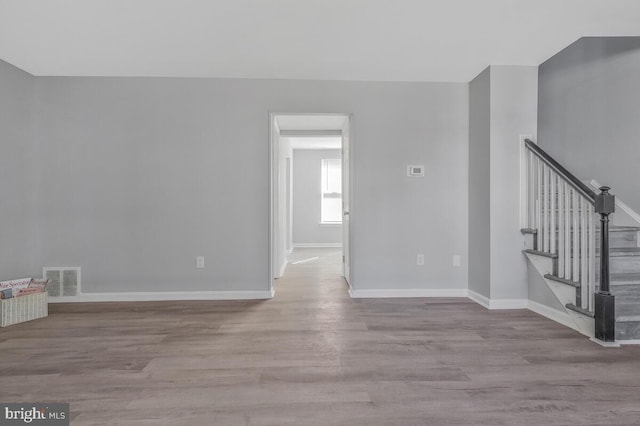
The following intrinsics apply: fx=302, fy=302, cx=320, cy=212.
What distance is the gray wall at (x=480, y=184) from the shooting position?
10.1 feet

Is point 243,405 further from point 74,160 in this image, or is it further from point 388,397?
point 74,160

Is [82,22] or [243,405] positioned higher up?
[82,22]

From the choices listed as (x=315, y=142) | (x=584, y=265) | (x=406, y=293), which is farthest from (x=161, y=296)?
(x=315, y=142)

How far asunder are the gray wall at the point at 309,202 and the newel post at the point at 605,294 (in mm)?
6043

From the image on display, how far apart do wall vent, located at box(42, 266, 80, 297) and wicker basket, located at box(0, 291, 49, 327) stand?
35 centimetres

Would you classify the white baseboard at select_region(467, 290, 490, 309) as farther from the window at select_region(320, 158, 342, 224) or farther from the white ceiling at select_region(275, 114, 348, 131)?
the window at select_region(320, 158, 342, 224)

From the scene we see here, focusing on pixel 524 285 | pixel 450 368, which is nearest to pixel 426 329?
pixel 450 368

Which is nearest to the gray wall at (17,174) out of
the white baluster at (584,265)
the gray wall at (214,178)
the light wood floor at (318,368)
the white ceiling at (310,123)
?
the gray wall at (214,178)

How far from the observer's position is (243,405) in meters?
1.53

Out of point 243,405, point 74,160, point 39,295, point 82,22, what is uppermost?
point 82,22

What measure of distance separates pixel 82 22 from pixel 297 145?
5.43m

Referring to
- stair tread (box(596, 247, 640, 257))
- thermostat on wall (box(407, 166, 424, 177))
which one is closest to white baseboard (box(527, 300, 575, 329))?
stair tread (box(596, 247, 640, 257))

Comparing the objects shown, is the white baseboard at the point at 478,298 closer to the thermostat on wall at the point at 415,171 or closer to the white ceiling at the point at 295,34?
the thermostat on wall at the point at 415,171

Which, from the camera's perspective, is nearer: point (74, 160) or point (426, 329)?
point (426, 329)
